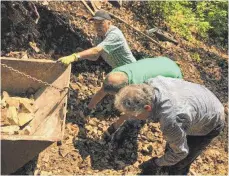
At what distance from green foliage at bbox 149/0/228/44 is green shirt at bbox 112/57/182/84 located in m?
3.36

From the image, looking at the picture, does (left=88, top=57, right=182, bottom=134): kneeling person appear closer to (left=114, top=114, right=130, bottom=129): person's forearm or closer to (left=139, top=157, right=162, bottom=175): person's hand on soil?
(left=114, top=114, right=130, bottom=129): person's forearm

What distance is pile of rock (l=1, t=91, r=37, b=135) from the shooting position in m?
4.98

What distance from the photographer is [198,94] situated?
14.2ft

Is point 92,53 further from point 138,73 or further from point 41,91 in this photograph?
point 41,91

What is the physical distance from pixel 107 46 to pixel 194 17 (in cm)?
398

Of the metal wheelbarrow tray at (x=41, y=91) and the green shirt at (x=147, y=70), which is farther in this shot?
the green shirt at (x=147, y=70)

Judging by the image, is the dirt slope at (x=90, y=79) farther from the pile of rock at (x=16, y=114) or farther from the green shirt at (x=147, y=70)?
the green shirt at (x=147, y=70)

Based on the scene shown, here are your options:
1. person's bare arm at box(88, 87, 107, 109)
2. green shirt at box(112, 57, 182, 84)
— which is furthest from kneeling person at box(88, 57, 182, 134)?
person's bare arm at box(88, 87, 107, 109)

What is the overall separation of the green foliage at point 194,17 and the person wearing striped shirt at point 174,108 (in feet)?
13.3

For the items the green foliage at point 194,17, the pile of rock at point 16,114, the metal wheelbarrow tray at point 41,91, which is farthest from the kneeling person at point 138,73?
the green foliage at point 194,17

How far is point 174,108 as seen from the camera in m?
4.09

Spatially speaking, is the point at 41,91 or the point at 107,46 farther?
the point at 41,91

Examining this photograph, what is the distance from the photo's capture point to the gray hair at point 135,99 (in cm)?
397

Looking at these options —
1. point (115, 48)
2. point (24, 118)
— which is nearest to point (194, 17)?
point (115, 48)
